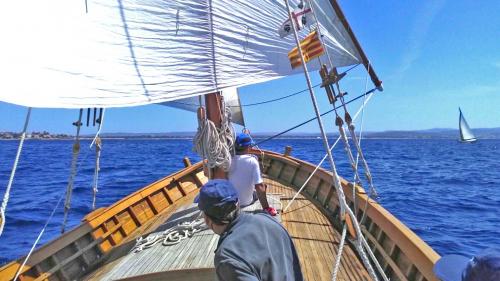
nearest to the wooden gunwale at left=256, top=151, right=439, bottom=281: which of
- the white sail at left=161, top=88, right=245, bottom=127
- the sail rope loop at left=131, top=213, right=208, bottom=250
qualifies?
the sail rope loop at left=131, top=213, right=208, bottom=250

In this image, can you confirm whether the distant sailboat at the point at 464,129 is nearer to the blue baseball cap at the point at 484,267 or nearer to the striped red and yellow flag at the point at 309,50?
the striped red and yellow flag at the point at 309,50

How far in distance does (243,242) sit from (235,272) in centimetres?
17

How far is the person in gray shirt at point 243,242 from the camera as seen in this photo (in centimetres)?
197

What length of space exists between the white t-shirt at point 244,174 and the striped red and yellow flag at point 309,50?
59.2 inches

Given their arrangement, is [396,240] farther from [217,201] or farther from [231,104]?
[231,104]

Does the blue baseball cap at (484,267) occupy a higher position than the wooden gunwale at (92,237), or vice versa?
the blue baseball cap at (484,267)

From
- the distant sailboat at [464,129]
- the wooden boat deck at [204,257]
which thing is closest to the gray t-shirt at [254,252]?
the wooden boat deck at [204,257]

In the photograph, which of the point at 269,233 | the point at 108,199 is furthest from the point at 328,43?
the point at 108,199

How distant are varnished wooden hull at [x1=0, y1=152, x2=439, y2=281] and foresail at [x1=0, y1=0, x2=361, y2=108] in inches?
79.3

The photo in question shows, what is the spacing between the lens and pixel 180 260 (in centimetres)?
408

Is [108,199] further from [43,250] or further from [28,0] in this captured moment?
[28,0]

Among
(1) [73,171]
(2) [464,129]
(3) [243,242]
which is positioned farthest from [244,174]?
(2) [464,129]

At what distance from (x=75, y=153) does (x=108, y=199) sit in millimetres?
11037

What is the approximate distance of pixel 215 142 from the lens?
539 cm
